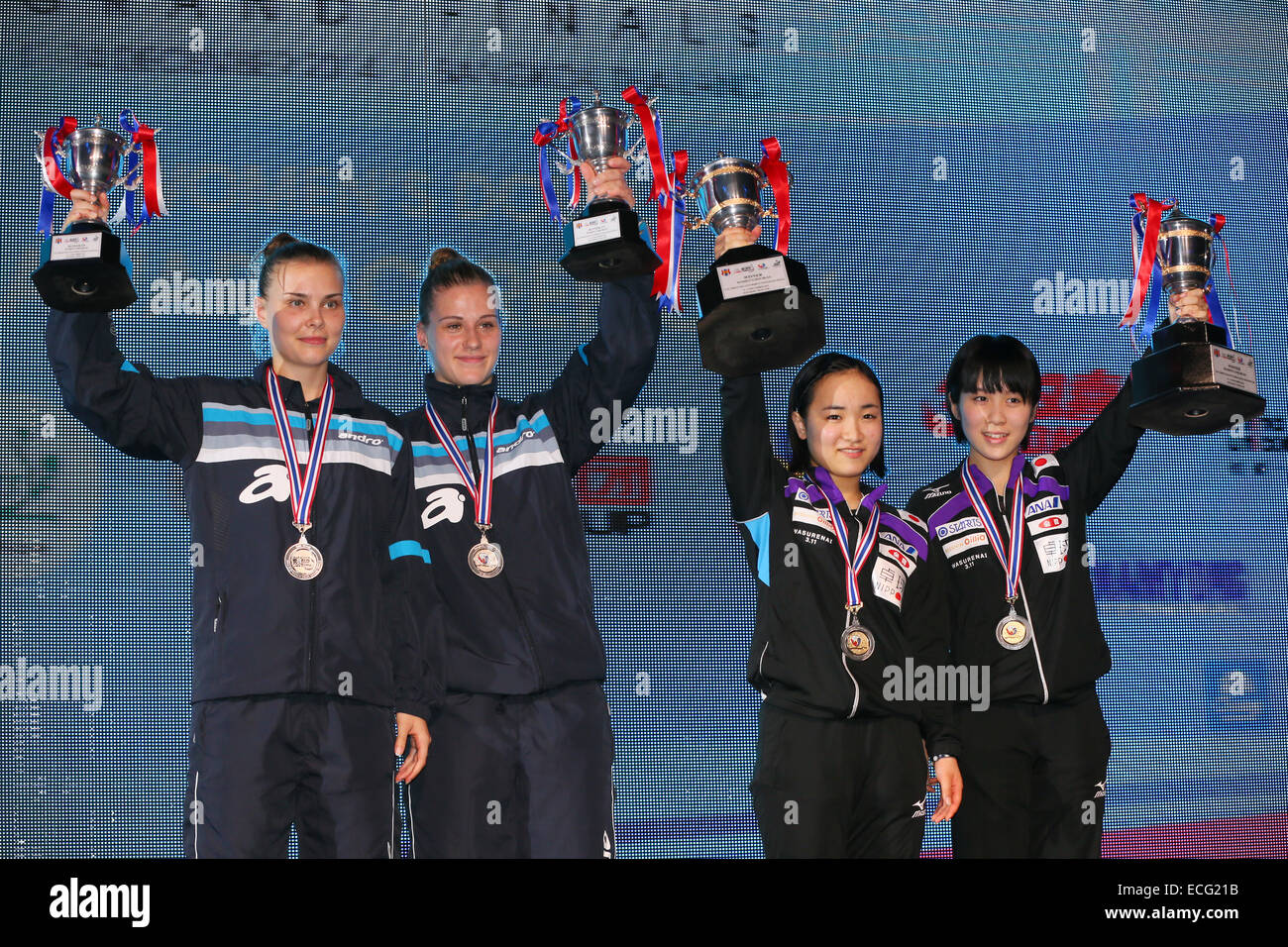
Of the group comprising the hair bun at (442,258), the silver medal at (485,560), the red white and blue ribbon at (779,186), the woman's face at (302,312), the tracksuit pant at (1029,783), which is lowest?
the tracksuit pant at (1029,783)

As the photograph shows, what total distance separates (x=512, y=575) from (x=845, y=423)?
81cm

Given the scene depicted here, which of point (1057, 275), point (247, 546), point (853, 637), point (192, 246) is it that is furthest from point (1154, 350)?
point (192, 246)

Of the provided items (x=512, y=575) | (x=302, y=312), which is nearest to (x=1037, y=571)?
(x=512, y=575)

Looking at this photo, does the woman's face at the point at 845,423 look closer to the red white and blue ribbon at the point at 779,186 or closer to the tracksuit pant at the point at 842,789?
the red white and blue ribbon at the point at 779,186

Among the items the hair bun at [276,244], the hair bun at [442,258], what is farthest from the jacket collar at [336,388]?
the hair bun at [442,258]

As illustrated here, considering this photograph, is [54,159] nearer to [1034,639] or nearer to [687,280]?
[687,280]

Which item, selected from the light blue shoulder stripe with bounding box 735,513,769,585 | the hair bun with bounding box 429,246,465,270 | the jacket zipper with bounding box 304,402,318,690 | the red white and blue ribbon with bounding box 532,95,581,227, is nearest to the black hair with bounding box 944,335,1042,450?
the light blue shoulder stripe with bounding box 735,513,769,585

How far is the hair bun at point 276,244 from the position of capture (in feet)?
10.3

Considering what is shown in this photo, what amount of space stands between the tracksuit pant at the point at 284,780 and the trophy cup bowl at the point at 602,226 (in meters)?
1.06

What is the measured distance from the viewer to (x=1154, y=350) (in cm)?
323

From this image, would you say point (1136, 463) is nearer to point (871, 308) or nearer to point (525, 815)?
point (871, 308)

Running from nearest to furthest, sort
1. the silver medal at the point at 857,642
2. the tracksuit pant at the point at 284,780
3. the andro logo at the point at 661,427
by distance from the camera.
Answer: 1. the tracksuit pant at the point at 284,780
2. the silver medal at the point at 857,642
3. the andro logo at the point at 661,427

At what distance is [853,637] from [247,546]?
1276 mm
